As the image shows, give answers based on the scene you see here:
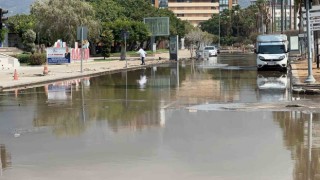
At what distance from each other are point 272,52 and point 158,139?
30573 mm

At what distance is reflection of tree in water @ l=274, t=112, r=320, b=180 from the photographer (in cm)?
916

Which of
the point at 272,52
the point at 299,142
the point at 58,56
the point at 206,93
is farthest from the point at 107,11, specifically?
the point at 299,142

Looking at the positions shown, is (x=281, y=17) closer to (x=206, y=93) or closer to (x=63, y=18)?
(x=63, y=18)

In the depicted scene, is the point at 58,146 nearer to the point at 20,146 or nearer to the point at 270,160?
the point at 20,146

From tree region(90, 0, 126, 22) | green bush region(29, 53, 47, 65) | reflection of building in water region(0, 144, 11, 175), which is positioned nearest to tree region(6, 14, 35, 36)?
tree region(90, 0, 126, 22)

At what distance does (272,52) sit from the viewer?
137ft

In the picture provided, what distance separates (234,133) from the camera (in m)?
13.1

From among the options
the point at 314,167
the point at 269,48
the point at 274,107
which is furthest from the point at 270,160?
the point at 269,48

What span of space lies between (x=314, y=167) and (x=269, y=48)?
109ft

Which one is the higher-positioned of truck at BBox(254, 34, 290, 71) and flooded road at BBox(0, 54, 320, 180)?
truck at BBox(254, 34, 290, 71)

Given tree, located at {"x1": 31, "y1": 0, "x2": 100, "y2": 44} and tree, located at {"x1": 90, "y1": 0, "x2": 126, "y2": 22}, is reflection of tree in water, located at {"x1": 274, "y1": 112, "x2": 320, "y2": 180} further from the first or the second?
tree, located at {"x1": 90, "y1": 0, "x2": 126, "y2": 22}

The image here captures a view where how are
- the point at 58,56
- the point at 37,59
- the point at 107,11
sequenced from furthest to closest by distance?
the point at 107,11, the point at 58,56, the point at 37,59

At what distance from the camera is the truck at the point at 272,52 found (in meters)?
41.0

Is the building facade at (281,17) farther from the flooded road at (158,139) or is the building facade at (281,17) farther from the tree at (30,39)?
the flooded road at (158,139)
